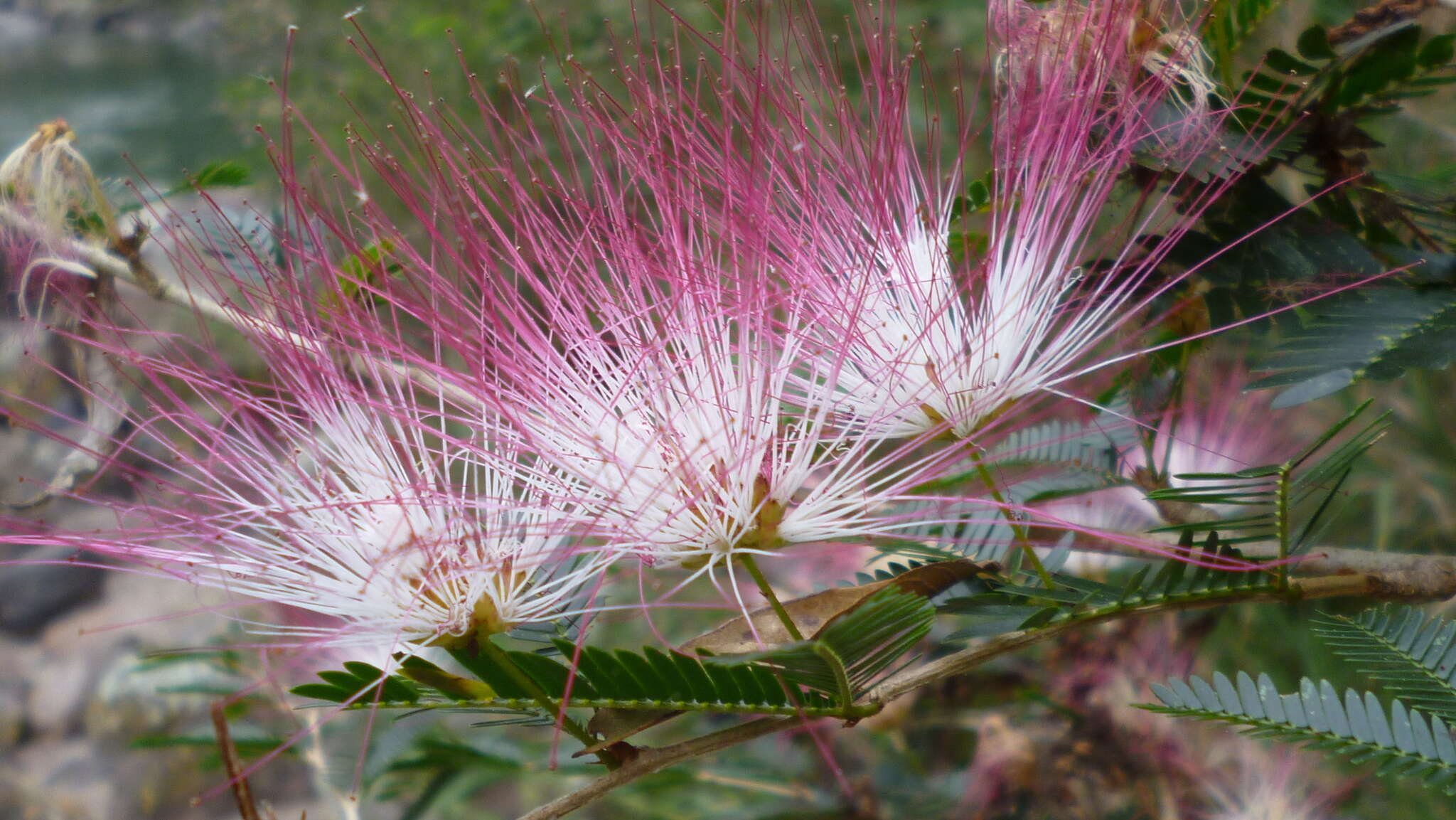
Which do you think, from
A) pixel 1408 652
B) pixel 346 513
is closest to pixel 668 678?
pixel 346 513

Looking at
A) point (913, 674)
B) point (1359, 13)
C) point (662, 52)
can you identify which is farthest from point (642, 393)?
point (662, 52)

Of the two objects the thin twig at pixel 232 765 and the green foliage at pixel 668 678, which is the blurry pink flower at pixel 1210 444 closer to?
the green foliage at pixel 668 678

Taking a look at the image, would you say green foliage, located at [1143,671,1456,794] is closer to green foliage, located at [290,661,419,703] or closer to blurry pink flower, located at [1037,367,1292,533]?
green foliage, located at [290,661,419,703]

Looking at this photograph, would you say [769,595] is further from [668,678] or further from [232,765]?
[232,765]

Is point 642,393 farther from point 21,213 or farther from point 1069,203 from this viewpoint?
point 21,213

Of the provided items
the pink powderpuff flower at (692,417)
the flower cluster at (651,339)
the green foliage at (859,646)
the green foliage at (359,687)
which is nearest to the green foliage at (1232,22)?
the flower cluster at (651,339)
